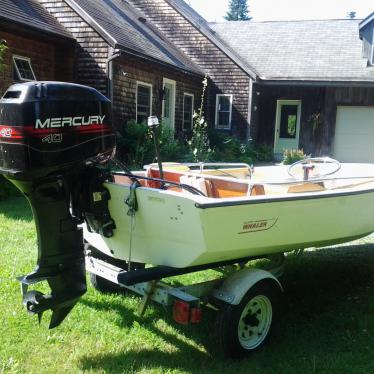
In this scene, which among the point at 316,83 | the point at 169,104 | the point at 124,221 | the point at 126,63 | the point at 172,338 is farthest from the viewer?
the point at 316,83

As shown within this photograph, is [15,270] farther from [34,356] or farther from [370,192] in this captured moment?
[370,192]

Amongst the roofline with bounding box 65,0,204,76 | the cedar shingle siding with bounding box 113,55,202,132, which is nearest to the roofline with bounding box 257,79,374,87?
the cedar shingle siding with bounding box 113,55,202,132

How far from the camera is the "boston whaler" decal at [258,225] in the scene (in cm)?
337

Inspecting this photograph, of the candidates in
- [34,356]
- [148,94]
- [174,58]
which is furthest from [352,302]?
[174,58]

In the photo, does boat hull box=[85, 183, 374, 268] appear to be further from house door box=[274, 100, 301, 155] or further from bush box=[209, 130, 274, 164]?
house door box=[274, 100, 301, 155]

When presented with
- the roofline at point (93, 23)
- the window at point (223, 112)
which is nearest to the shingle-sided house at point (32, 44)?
the roofline at point (93, 23)

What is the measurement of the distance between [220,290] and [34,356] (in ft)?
4.49

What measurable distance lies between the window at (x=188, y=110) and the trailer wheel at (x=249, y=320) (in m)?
14.5

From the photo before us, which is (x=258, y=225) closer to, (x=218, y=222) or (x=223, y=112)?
(x=218, y=222)

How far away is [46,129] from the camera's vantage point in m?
3.08

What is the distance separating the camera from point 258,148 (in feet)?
59.8

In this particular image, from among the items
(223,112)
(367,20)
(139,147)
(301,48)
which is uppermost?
(367,20)

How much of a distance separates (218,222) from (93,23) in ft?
36.0

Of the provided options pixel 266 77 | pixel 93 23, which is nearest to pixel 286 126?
pixel 266 77
